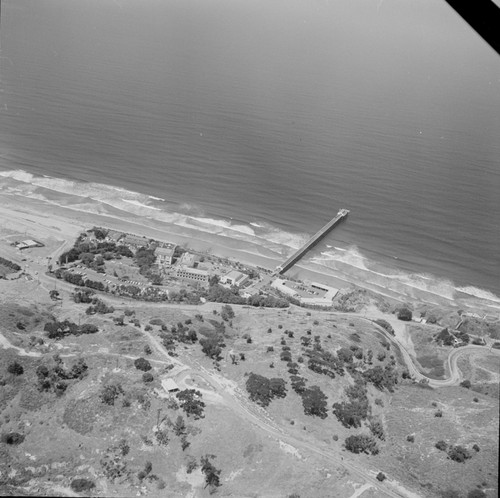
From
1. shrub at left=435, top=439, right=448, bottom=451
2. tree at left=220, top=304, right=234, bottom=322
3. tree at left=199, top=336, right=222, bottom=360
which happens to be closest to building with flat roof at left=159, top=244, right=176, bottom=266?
tree at left=220, top=304, right=234, bottom=322

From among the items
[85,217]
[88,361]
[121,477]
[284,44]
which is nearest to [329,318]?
[88,361]

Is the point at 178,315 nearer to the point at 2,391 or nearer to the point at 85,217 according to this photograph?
the point at 2,391

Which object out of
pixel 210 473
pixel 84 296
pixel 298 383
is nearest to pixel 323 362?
pixel 298 383

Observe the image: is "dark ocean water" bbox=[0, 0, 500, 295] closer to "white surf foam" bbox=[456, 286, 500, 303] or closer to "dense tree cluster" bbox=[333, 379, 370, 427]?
"white surf foam" bbox=[456, 286, 500, 303]

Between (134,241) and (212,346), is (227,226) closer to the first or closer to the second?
(134,241)

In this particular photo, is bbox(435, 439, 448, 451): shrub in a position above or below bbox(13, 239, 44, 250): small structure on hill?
above

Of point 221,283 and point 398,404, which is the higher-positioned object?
point 398,404
